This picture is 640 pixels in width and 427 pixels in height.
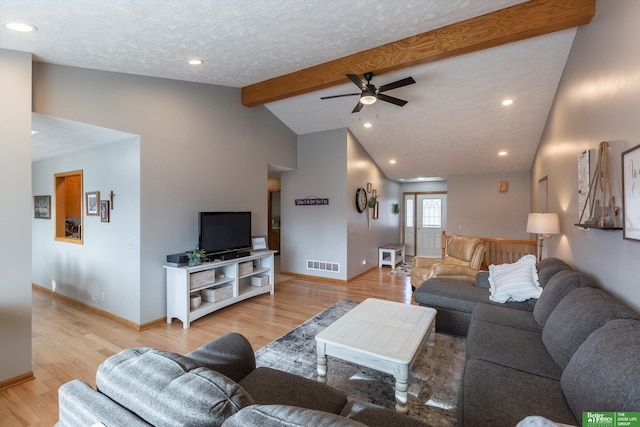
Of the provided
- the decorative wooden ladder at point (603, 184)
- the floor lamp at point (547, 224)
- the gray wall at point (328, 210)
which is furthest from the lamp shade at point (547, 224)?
the gray wall at point (328, 210)

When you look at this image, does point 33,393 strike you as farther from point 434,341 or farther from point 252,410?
point 434,341

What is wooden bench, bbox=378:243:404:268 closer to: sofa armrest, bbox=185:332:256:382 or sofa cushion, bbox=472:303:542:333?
sofa cushion, bbox=472:303:542:333

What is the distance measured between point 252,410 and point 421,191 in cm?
855

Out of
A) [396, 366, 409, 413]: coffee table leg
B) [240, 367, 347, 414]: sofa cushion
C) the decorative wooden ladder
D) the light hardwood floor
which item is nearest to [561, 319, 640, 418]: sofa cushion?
[396, 366, 409, 413]: coffee table leg

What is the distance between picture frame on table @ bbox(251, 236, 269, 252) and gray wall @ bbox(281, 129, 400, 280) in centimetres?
129

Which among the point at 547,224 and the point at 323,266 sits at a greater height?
the point at 547,224

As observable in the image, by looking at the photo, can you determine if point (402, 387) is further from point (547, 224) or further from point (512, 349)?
point (547, 224)

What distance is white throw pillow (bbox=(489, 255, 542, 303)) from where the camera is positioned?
9.19 ft

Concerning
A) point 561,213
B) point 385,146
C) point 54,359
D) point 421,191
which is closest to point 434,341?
point 561,213

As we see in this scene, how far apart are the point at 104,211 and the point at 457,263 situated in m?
5.17

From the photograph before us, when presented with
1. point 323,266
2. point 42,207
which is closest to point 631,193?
point 323,266

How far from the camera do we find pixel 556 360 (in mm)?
1761

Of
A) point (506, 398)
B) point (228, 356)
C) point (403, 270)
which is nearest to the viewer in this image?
point (506, 398)

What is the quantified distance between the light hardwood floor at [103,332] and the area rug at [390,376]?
0.35 m
